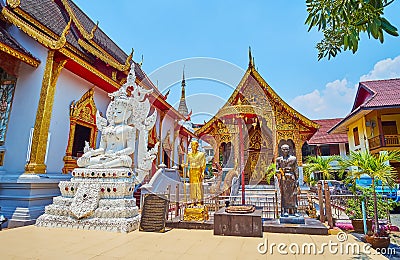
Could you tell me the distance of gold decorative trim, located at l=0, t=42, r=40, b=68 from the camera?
4.96 meters

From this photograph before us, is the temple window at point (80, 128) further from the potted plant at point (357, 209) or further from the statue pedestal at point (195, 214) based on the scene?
the potted plant at point (357, 209)

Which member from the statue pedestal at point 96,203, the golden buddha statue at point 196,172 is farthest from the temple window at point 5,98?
the golden buddha statue at point 196,172

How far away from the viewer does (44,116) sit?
230 inches

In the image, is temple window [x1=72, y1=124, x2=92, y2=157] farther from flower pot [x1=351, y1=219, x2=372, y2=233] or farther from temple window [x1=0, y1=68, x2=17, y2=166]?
flower pot [x1=351, y1=219, x2=372, y2=233]

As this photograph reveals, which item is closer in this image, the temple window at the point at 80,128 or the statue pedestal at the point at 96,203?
the statue pedestal at the point at 96,203

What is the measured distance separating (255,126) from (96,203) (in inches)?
304

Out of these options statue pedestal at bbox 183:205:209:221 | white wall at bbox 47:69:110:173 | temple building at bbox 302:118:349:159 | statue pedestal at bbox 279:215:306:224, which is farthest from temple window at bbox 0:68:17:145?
temple building at bbox 302:118:349:159

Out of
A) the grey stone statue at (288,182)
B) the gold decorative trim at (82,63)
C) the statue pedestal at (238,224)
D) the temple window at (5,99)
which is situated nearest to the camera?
the statue pedestal at (238,224)

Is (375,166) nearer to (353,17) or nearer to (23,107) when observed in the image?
(353,17)

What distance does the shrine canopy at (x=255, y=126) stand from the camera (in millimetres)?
9266

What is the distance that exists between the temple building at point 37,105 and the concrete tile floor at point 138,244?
1173 millimetres

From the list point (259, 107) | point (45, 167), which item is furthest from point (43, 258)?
point (259, 107)

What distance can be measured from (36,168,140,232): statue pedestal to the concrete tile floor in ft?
0.64

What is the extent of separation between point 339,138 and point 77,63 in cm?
1859
